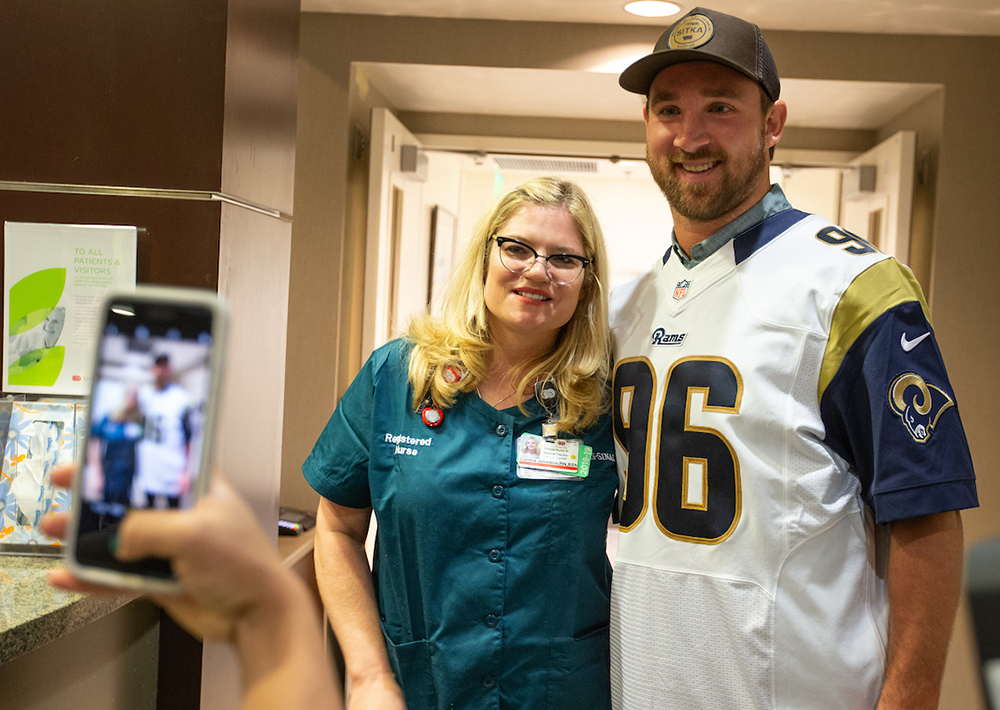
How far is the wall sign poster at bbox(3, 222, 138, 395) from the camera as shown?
3.85ft

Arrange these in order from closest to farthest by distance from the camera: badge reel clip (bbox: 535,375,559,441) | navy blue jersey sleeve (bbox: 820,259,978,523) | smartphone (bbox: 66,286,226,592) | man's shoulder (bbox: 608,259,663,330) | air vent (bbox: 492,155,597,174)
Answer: smartphone (bbox: 66,286,226,592), navy blue jersey sleeve (bbox: 820,259,978,523), badge reel clip (bbox: 535,375,559,441), man's shoulder (bbox: 608,259,663,330), air vent (bbox: 492,155,597,174)

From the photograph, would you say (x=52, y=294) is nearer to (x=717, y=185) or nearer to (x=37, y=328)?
(x=37, y=328)

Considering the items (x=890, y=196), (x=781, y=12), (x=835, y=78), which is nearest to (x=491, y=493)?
(x=781, y=12)

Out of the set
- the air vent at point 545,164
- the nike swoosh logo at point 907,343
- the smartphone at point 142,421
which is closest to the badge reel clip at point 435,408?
the nike swoosh logo at point 907,343

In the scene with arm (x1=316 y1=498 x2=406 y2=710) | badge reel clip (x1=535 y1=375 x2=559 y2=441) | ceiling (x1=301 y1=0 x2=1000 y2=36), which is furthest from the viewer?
ceiling (x1=301 y1=0 x2=1000 y2=36)

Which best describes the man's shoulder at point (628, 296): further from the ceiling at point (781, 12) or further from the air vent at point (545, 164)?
the air vent at point (545, 164)

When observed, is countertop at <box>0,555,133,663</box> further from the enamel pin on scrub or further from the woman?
the enamel pin on scrub

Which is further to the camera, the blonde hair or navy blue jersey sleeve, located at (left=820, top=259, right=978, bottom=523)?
the blonde hair

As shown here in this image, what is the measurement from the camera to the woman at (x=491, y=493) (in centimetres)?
138

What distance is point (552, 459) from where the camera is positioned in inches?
55.4

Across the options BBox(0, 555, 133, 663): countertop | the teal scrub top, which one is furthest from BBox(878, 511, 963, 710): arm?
BBox(0, 555, 133, 663): countertop

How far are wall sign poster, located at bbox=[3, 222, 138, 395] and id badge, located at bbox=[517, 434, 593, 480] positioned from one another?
665 mm

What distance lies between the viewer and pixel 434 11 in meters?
3.14

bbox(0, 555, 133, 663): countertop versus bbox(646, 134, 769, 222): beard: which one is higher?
bbox(646, 134, 769, 222): beard
